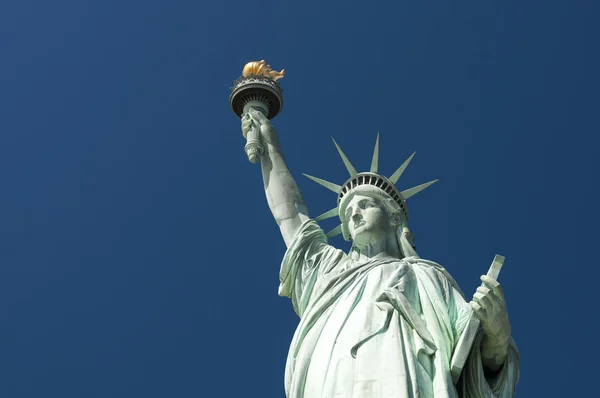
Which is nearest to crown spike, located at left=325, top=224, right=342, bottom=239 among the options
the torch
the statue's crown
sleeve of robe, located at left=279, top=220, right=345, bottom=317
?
the statue's crown

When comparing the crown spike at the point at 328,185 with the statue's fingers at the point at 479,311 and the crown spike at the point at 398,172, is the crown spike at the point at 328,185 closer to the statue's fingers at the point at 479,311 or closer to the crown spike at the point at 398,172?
A: the crown spike at the point at 398,172

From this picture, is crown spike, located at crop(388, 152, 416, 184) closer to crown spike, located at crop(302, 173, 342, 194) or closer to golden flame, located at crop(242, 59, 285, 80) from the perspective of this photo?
crown spike, located at crop(302, 173, 342, 194)

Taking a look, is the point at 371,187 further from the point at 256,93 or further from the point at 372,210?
the point at 256,93

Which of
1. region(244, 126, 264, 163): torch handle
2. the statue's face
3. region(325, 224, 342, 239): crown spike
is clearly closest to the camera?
the statue's face

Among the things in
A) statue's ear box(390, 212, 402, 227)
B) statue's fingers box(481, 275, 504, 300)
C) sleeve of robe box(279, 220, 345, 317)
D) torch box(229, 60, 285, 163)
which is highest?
torch box(229, 60, 285, 163)

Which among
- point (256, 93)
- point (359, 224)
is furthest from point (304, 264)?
point (256, 93)

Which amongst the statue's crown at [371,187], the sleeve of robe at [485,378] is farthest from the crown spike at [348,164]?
the sleeve of robe at [485,378]
